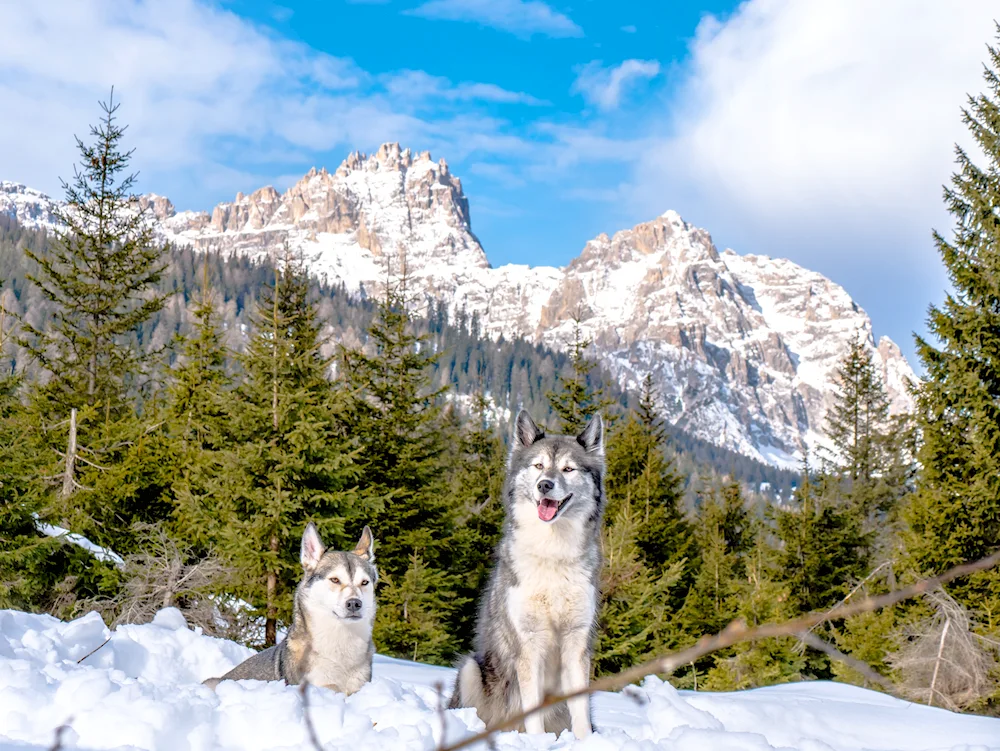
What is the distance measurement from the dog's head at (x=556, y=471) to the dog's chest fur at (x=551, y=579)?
0.48 ft

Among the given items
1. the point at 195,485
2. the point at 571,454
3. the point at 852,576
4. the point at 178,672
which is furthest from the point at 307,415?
the point at 852,576

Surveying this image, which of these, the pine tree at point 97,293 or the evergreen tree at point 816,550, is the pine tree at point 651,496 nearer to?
the evergreen tree at point 816,550

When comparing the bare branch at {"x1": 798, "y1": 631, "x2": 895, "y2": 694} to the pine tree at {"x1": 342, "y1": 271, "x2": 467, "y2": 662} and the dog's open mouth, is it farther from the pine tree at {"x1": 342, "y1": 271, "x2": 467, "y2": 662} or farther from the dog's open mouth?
the pine tree at {"x1": 342, "y1": 271, "x2": 467, "y2": 662}

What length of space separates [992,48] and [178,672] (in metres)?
20.3

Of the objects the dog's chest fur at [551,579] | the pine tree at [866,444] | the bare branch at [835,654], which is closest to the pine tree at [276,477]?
the dog's chest fur at [551,579]

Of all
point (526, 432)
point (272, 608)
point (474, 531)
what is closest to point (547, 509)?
point (526, 432)

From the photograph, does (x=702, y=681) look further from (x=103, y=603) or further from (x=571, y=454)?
(x=571, y=454)

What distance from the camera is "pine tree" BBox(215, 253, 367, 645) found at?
13.7 meters

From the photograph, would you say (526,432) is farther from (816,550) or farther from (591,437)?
(816,550)

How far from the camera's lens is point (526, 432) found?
5.23 metres

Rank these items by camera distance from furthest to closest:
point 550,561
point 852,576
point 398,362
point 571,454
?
point 852,576 < point 398,362 < point 571,454 < point 550,561

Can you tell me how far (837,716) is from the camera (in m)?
5.19

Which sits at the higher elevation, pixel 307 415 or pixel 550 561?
pixel 307 415

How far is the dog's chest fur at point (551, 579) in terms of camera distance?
452cm
